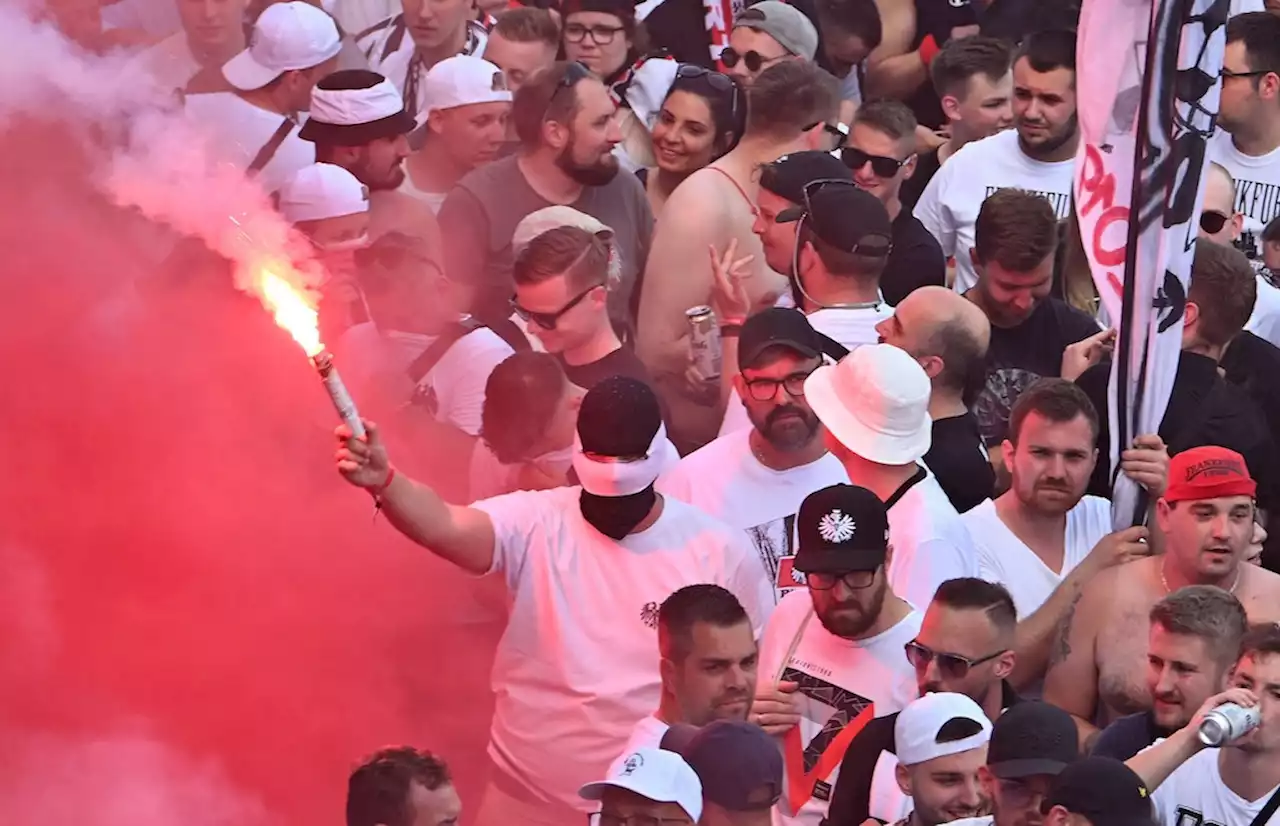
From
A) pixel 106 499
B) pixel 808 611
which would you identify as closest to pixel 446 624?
pixel 106 499

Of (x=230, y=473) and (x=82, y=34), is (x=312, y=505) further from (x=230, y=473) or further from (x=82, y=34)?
(x=82, y=34)

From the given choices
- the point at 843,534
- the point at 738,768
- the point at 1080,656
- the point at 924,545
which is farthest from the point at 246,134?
the point at 738,768

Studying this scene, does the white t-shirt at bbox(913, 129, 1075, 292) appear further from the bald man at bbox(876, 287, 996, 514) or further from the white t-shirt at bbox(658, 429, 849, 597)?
the white t-shirt at bbox(658, 429, 849, 597)

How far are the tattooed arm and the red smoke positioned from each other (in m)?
1.59

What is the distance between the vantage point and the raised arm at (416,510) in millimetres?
4688

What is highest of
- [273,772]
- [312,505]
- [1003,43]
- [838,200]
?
[838,200]

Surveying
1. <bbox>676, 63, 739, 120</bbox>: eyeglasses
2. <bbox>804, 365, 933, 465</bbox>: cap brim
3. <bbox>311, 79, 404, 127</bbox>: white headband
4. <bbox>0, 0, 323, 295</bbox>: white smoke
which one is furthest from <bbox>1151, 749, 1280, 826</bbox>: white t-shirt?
<bbox>311, 79, 404, 127</bbox>: white headband

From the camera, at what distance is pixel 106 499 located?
6105 millimetres

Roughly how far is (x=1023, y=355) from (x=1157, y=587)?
1.17 meters

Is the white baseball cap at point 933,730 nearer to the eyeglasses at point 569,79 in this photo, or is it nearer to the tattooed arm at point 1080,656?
the tattooed arm at point 1080,656

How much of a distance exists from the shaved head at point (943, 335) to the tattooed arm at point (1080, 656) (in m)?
0.76

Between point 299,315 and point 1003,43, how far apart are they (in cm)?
419

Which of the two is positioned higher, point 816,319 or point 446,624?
point 816,319

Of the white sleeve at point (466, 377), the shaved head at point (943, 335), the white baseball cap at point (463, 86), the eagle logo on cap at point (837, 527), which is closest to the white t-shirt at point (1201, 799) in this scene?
the eagle logo on cap at point (837, 527)
